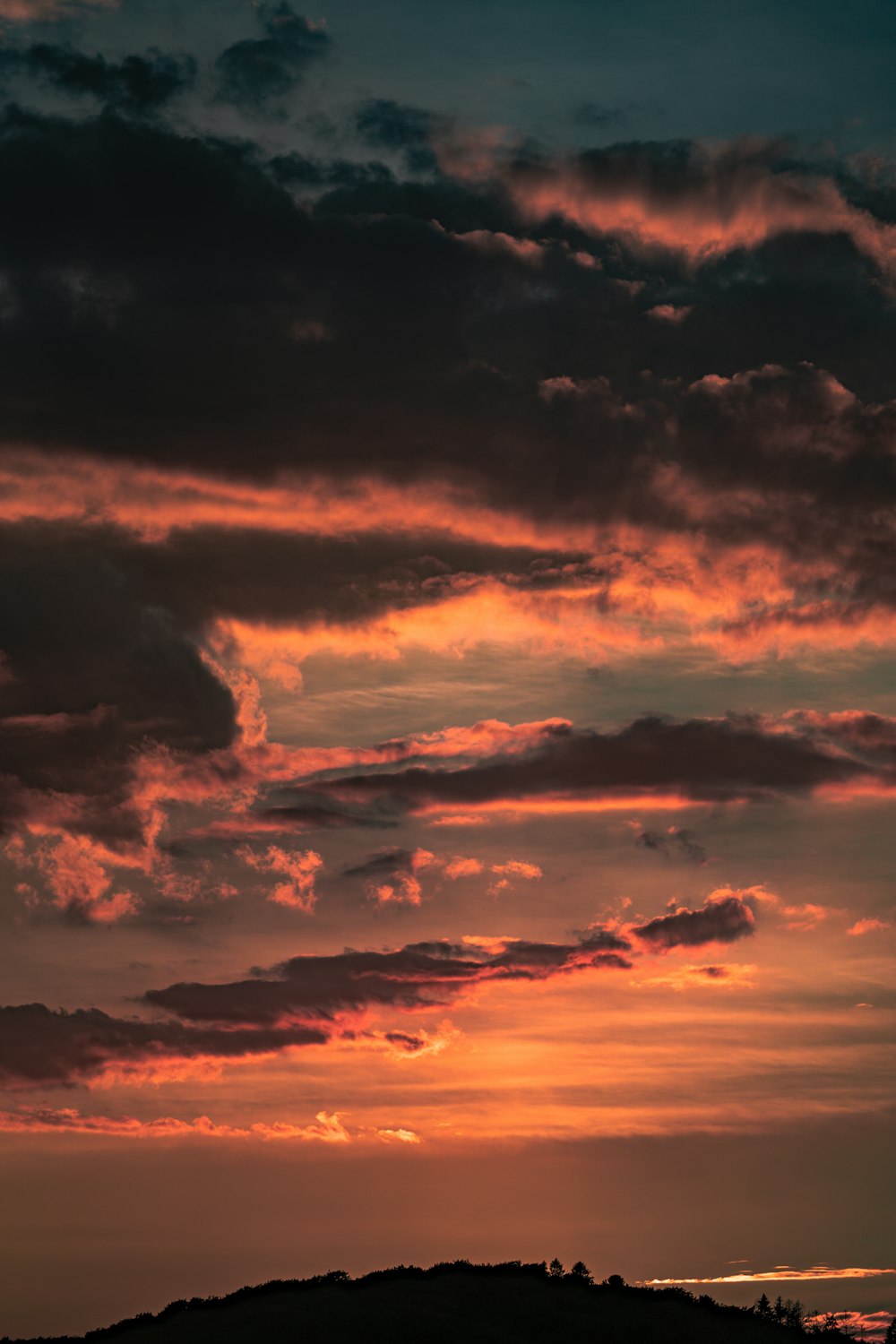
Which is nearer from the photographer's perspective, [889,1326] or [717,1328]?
[717,1328]

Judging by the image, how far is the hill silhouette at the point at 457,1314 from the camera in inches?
5581

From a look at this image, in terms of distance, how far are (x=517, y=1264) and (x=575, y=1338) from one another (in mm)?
14191

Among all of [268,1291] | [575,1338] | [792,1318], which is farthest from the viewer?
[792,1318]

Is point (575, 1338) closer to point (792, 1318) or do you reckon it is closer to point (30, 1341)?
point (792, 1318)

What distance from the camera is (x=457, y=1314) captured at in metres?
146

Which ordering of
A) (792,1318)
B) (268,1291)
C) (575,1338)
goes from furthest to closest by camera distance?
(792,1318), (268,1291), (575,1338)

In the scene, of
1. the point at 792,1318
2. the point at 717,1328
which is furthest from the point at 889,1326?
the point at 717,1328

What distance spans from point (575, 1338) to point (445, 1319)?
37.6ft

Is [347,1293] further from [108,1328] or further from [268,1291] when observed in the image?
[108,1328]

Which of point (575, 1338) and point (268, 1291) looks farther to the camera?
point (268, 1291)

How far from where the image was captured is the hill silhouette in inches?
5581

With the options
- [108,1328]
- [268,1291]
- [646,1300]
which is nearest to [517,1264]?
[646,1300]

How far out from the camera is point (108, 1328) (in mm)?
152500

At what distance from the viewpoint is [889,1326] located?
573 feet
